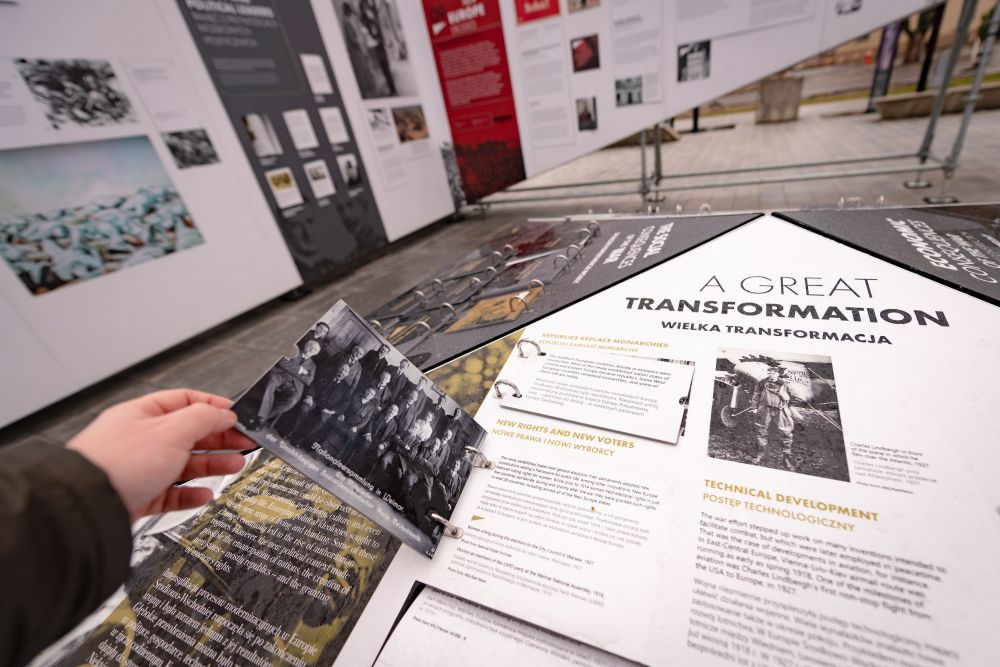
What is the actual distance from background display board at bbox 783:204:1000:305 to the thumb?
1.16 metres

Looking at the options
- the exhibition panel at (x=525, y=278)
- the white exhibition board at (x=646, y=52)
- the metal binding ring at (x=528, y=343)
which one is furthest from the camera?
the white exhibition board at (x=646, y=52)

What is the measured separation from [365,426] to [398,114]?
409cm

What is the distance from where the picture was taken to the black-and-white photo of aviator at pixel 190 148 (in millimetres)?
2506

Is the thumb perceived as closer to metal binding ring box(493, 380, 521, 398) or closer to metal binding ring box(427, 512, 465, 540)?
metal binding ring box(427, 512, 465, 540)

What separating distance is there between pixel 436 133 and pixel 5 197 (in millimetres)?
3199

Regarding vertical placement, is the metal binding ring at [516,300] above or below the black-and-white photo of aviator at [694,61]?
below

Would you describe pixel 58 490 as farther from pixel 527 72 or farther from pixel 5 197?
pixel 527 72

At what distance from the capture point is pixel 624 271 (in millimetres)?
1090

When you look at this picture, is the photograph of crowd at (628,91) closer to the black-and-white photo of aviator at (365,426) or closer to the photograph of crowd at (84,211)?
the photograph of crowd at (84,211)

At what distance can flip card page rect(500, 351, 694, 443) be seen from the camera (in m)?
0.64

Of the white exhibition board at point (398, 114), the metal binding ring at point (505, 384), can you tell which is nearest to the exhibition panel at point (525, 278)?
the metal binding ring at point (505, 384)

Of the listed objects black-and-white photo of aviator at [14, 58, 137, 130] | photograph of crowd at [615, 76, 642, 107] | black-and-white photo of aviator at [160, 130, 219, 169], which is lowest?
photograph of crowd at [615, 76, 642, 107]

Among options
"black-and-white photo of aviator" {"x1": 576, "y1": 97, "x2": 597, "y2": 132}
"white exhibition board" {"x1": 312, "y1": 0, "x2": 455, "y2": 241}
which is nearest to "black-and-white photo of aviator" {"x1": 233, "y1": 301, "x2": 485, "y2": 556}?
"black-and-white photo of aviator" {"x1": 576, "y1": 97, "x2": 597, "y2": 132}

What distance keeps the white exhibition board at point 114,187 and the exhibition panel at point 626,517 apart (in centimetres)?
235
